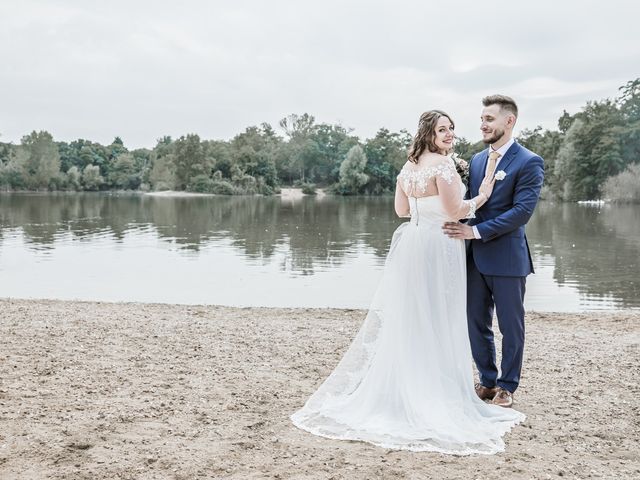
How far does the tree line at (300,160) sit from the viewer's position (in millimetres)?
66125

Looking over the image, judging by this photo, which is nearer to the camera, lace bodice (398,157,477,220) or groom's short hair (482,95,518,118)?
lace bodice (398,157,477,220)

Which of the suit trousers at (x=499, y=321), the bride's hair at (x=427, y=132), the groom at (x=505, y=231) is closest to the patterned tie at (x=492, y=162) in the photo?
the groom at (x=505, y=231)

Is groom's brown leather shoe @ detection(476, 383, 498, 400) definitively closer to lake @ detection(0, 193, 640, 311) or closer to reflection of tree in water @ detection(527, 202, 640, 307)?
lake @ detection(0, 193, 640, 311)

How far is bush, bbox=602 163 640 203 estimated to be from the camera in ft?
192

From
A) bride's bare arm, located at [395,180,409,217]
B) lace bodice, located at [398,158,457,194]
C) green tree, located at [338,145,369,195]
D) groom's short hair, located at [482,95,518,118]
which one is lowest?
bride's bare arm, located at [395,180,409,217]

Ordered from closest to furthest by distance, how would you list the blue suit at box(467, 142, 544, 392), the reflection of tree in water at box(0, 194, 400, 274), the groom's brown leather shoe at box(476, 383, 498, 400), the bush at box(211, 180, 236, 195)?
the blue suit at box(467, 142, 544, 392) → the groom's brown leather shoe at box(476, 383, 498, 400) → the reflection of tree in water at box(0, 194, 400, 274) → the bush at box(211, 180, 236, 195)

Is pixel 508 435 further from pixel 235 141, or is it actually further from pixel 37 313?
pixel 235 141

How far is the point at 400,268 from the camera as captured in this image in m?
4.67

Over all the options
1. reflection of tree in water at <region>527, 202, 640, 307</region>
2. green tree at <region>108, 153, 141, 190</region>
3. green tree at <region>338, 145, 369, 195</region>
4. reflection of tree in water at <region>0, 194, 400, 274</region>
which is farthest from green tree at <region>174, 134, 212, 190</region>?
reflection of tree in water at <region>527, 202, 640, 307</region>

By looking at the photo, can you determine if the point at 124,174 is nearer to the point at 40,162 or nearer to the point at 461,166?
the point at 40,162

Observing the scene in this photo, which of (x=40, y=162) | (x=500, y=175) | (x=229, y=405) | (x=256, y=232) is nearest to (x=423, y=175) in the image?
(x=500, y=175)

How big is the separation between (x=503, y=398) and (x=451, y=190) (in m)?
1.61

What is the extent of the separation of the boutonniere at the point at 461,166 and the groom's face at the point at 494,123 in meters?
0.25

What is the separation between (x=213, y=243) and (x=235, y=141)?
78075mm
